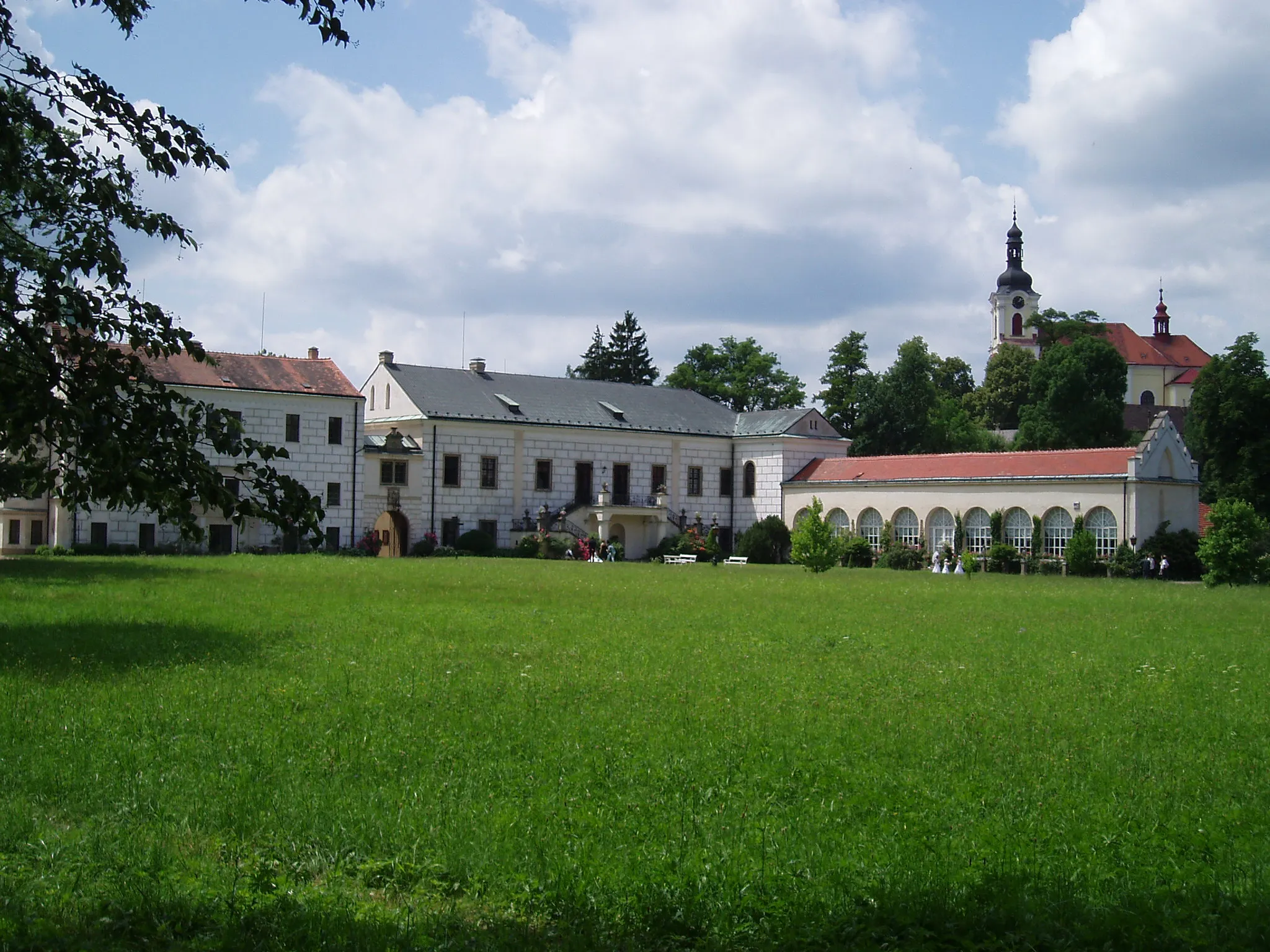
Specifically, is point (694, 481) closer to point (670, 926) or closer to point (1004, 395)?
point (1004, 395)

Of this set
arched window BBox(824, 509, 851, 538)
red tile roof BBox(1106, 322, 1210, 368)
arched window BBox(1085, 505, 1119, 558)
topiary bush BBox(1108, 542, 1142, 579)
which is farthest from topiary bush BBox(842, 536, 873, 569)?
red tile roof BBox(1106, 322, 1210, 368)

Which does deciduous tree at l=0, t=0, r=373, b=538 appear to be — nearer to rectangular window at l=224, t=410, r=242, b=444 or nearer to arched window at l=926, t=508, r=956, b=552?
rectangular window at l=224, t=410, r=242, b=444

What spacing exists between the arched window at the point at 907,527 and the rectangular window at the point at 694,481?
11.3 meters

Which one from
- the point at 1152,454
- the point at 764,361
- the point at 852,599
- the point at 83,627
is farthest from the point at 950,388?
the point at 83,627

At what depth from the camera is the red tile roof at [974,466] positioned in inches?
1880

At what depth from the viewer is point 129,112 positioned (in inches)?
259

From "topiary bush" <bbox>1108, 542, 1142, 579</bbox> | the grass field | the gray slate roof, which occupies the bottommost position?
the grass field

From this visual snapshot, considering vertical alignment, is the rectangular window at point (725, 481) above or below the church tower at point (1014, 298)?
below

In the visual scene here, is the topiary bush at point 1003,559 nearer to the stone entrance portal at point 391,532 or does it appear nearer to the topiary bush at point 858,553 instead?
the topiary bush at point 858,553

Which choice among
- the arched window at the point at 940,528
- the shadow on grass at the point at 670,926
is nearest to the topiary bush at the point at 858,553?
the arched window at the point at 940,528

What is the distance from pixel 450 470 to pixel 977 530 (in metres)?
22.7

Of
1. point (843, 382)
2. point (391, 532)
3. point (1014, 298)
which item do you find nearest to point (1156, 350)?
point (1014, 298)

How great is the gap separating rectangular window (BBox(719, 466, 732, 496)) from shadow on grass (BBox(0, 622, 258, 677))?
46496mm

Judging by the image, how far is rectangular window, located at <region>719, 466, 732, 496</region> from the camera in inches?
2475
